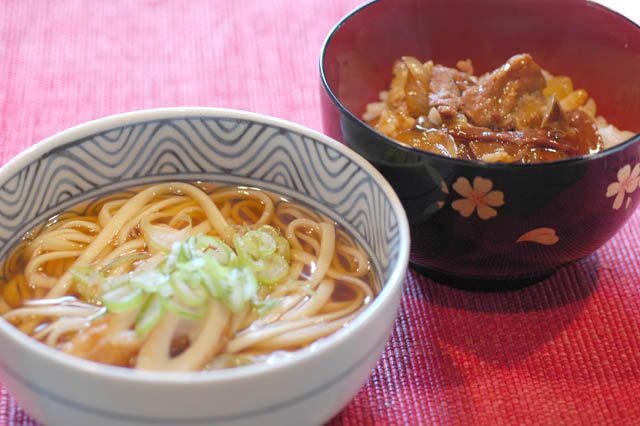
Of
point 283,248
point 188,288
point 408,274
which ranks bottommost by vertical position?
point 408,274

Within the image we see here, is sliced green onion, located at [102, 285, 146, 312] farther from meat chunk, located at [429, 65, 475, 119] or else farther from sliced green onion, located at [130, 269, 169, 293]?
meat chunk, located at [429, 65, 475, 119]

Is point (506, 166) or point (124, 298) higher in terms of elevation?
point (506, 166)

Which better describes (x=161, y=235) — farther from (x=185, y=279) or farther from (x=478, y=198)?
(x=478, y=198)

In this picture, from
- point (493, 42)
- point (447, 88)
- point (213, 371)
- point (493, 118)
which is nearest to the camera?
point (213, 371)

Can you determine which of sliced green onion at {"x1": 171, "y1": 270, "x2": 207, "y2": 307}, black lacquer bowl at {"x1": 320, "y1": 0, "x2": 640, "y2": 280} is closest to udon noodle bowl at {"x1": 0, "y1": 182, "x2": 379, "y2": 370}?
sliced green onion at {"x1": 171, "y1": 270, "x2": 207, "y2": 307}

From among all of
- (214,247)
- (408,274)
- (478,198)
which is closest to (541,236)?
(478,198)

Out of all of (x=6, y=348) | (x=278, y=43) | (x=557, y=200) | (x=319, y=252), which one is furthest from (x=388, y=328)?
(x=278, y=43)
